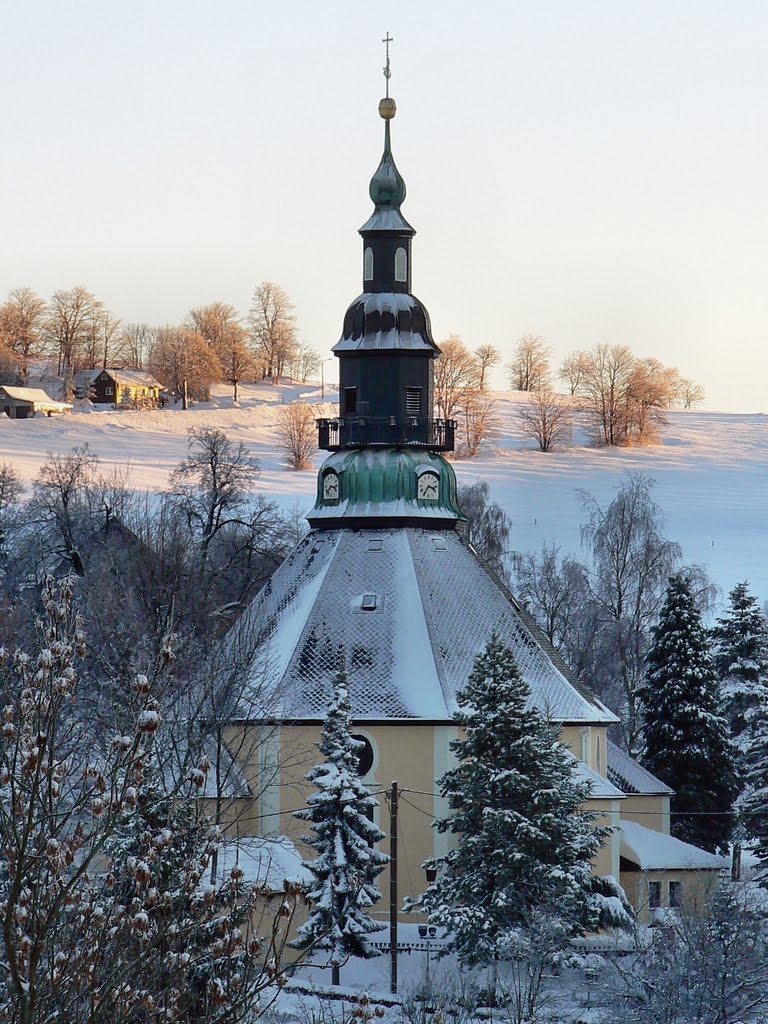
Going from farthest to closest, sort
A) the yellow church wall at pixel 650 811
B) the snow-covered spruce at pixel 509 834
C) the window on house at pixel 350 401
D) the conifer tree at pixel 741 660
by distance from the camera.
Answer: the conifer tree at pixel 741 660 < the window on house at pixel 350 401 < the yellow church wall at pixel 650 811 < the snow-covered spruce at pixel 509 834

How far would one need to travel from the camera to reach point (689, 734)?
50.5 m

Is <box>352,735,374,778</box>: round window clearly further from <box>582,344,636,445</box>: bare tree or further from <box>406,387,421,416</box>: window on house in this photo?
<box>582,344,636,445</box>: bare tree

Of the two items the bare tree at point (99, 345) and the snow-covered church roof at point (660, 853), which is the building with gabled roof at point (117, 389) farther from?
the snow-covered church roof at point (660, 853)

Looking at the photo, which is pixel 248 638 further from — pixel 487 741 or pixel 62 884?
pixel 62 884

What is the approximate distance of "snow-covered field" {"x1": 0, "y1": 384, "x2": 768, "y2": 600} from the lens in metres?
89.2

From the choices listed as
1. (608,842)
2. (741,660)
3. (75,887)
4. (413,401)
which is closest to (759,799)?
(608,842)

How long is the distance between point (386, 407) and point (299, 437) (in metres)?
58.3

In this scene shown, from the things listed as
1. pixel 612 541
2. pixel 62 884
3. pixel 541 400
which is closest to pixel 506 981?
pixel 62 884

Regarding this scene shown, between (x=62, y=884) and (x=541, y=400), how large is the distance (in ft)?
352

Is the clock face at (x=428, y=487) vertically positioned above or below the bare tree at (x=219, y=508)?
above

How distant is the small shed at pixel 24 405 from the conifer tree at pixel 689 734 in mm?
77322

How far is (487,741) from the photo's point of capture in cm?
3531

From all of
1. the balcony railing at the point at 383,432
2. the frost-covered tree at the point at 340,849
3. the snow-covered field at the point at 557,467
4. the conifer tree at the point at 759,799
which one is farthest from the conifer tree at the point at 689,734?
the snow-covered field at the point at 557,467

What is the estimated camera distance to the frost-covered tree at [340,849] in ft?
113
